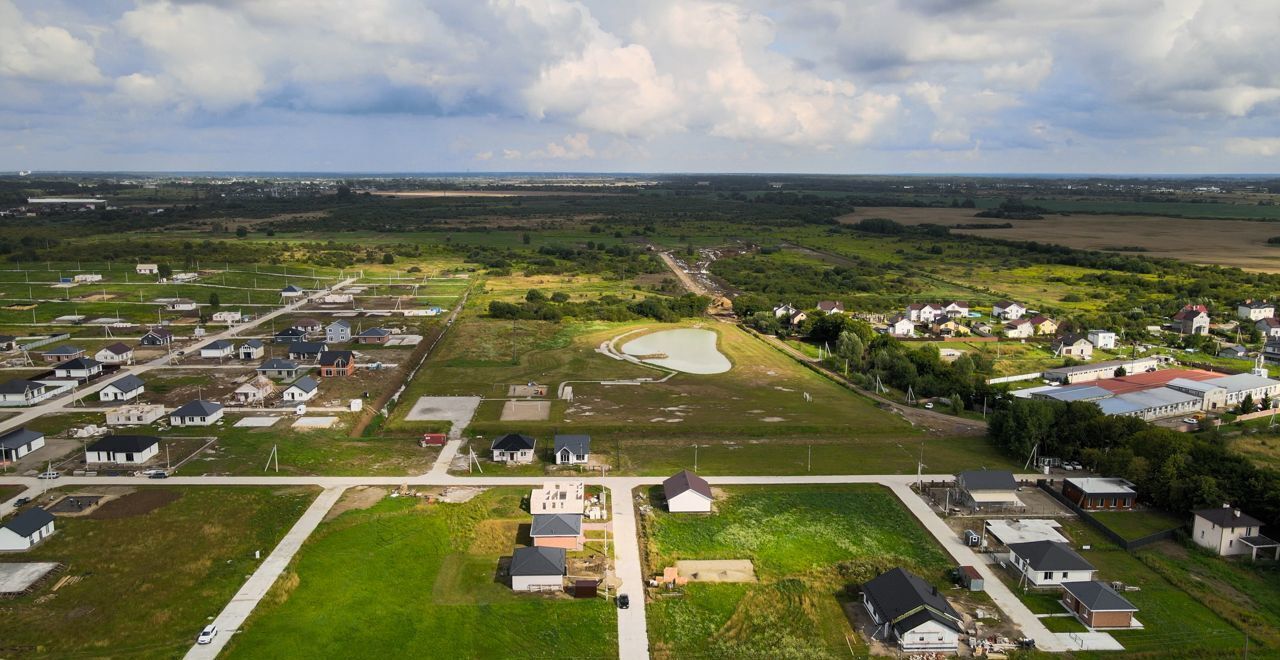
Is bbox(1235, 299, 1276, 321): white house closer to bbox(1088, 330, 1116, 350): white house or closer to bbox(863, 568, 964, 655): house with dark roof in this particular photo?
bbox(1088, 330, 1116, 350): white house

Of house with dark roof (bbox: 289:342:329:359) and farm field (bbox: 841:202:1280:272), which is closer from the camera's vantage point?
house with dark roof (bbox: 289:342:329:359)

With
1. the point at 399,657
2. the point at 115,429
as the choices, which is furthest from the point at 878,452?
the point at 115,429

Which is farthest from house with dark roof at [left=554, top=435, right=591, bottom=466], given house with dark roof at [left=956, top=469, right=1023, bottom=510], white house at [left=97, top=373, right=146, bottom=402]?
white house at [left=97, top=373, right=146, bottom=402]

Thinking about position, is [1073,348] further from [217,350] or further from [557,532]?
[217,350]

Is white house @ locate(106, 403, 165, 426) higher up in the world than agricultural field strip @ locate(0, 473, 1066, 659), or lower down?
higher up

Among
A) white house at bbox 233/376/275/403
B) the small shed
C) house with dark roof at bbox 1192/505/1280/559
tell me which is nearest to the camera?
the small shed

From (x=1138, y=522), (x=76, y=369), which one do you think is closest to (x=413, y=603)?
(x=1138, y=522)

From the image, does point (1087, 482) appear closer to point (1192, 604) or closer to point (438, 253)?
point (1192, 604)
